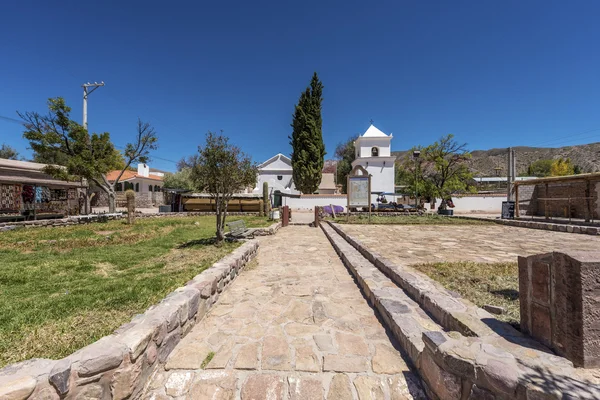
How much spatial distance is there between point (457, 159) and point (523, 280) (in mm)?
23537

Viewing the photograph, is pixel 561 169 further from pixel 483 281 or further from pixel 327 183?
→ pixel 483 281

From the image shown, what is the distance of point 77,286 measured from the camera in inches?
162

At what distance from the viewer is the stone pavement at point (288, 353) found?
211cm

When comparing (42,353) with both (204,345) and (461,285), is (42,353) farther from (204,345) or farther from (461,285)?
(461,285)

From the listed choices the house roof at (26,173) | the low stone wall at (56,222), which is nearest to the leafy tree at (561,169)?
the low stone wall at (56,222)

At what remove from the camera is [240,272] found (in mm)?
5352

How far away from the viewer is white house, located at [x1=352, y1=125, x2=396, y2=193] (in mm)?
36875

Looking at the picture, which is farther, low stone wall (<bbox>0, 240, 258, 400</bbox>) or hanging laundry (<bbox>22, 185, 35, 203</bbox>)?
hanging laundry (<bbox>22, 185, 35, 203</bbox>)

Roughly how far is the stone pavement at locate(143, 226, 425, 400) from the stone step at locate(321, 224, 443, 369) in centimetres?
13

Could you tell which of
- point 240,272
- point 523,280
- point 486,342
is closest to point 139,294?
point 240,272

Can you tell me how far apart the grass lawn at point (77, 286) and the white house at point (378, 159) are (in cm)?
3277

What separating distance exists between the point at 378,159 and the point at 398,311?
36077mm

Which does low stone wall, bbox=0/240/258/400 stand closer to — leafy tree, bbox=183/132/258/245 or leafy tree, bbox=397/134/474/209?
leafy tree, bbox=183/132/258/245

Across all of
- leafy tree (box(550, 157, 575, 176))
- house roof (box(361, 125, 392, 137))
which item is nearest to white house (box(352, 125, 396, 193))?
house roof (box(361, 125, 392, 137))
